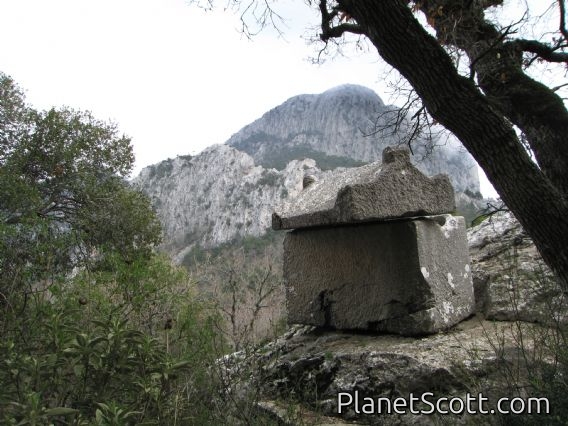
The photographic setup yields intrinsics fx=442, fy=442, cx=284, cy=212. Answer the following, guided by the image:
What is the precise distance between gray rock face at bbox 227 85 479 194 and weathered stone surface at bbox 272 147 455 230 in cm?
5747

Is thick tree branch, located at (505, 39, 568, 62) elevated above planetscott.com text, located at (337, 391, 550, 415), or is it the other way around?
thick tree branch, located at (505, 39, 568, 62)

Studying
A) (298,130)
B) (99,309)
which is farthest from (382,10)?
(298,130)

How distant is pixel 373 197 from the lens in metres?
2.63

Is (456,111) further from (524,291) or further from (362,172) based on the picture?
(524,291)

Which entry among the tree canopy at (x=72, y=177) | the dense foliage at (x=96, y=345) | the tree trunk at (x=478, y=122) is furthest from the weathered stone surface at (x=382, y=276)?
the tree canopy at (x=72, y=177)

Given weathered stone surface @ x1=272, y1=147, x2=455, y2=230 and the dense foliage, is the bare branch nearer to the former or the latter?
weathered stone surface @ x1=272, y1=147, x2=455, y2=230

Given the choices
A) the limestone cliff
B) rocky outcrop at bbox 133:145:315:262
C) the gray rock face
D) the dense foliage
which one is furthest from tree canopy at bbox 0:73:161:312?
the gray rock face

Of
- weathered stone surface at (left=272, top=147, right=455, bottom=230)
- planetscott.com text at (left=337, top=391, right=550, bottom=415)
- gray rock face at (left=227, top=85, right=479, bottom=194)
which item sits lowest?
planetscott.com text at (left=337, top=391, right=550, bottom=415)

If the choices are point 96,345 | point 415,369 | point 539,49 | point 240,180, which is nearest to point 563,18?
point 539,49

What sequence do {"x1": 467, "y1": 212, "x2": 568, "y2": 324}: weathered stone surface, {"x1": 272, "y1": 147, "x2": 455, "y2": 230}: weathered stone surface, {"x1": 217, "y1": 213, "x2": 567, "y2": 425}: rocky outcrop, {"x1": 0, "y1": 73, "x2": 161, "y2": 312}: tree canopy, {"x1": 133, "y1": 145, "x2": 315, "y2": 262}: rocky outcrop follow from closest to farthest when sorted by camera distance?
{"x1": 217, "y1": 213, "x2": 567, "y2": 425}: rocky outcrop < {"x1": 467, "y1": 212, "x2": 568, "y2": 324}: weathered stone surface < {"x1": 272, "y1": 147, "x2": 455, "y2": 230}: weathered stone surface < {"x1": 0, "y1": 73, "x2": 161, "y2": 312}: tree canopy < {"x1": 133, "y1": 145, "x2": 315, "y2": 262}: rocky outcrop

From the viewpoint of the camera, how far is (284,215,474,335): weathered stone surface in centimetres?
277

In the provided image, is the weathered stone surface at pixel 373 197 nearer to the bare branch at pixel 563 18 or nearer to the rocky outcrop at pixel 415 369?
the rocky outcrop at pixel 415 369

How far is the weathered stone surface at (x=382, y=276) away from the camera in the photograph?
Result: 2.77 metres

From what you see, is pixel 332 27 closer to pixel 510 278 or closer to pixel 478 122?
pixel 478 122
